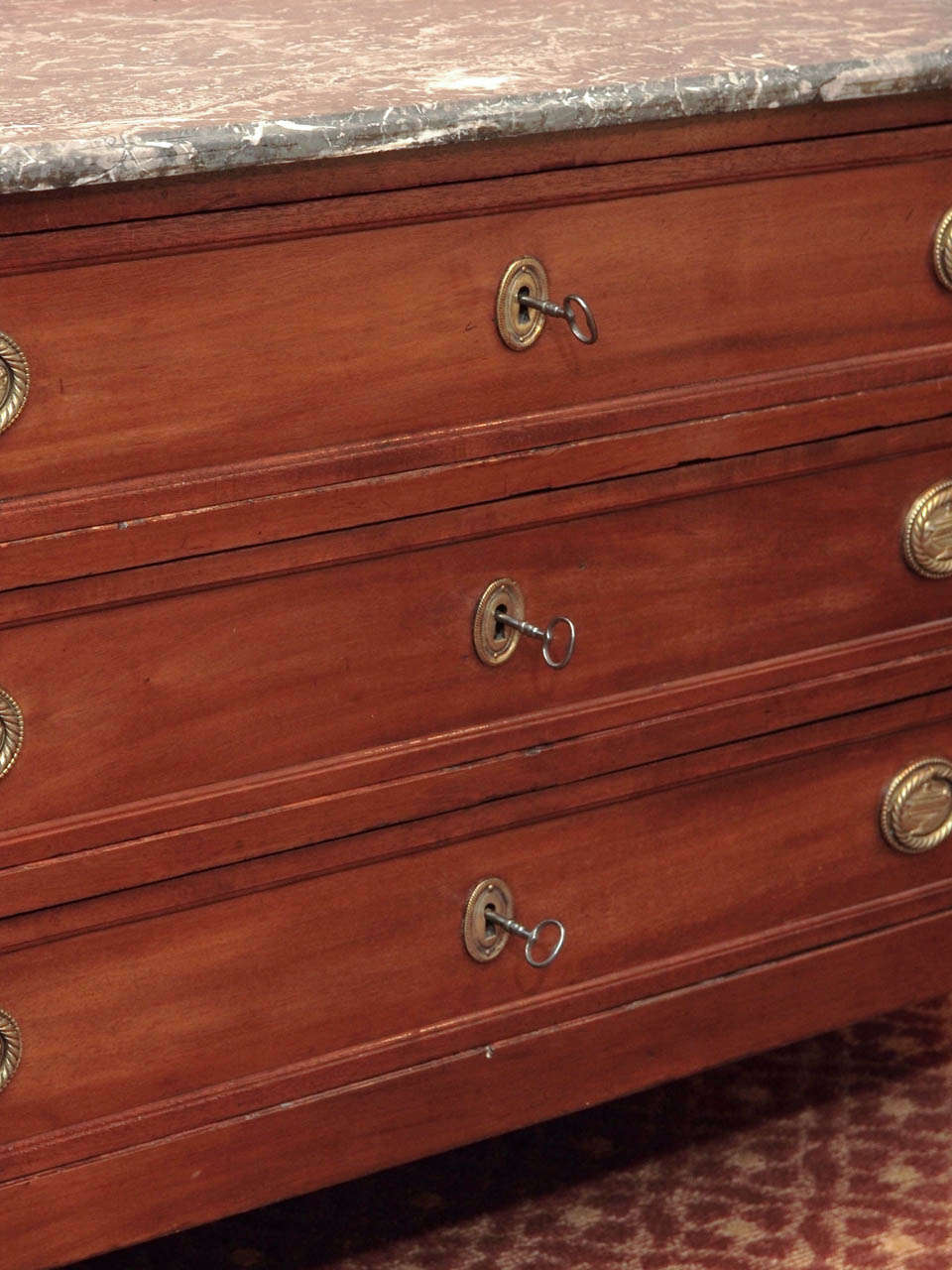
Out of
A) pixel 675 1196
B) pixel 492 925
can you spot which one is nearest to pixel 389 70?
pixel 492 925

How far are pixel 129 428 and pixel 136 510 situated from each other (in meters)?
0.05

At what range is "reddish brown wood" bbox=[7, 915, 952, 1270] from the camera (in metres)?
1.08

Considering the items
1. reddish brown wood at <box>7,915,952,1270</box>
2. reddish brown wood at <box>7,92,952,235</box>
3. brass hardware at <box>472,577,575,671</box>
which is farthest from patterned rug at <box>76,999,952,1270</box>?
reddish brown wood at <box>7,92,952,235</box>

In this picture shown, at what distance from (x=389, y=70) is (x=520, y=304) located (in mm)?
151

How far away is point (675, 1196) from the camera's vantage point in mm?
1371

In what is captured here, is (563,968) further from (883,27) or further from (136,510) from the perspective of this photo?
(883,27)

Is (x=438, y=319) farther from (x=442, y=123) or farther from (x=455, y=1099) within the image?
(x=455, y=1099)

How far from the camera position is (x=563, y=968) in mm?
1176

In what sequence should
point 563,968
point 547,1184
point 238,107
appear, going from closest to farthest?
1. point 238,107
2. point 563,968
3. point 547,1184

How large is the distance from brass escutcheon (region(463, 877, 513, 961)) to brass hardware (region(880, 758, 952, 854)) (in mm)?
292

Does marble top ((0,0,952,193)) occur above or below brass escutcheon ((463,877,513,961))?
above

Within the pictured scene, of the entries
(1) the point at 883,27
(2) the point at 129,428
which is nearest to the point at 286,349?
(2) the point at 129,428

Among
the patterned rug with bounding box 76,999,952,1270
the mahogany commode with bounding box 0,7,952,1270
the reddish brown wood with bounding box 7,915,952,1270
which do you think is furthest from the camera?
the patterned rug with bounding box 76,999,952,1270

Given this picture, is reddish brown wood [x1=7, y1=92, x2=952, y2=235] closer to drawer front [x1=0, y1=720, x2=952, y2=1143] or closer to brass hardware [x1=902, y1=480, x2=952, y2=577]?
brass hardware [x1=902, y1=480, x2=952, y2=577]
